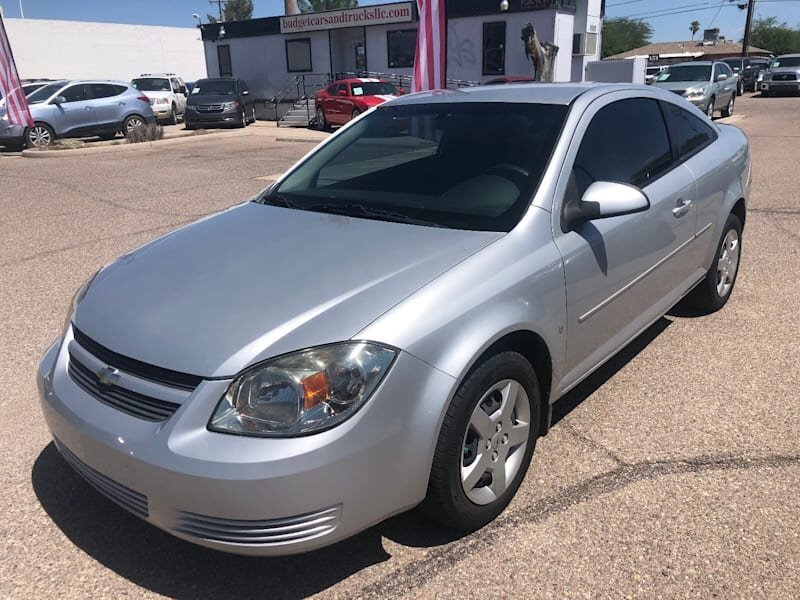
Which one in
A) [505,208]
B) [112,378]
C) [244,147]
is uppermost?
[505,208]

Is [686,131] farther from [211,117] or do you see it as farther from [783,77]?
[783,77]

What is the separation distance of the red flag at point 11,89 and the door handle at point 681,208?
15.8m

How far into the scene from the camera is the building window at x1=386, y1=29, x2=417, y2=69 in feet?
83.7

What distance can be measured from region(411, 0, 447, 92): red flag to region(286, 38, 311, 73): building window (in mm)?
20928

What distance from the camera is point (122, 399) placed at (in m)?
2.34

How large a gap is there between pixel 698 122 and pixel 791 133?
48.8 feet

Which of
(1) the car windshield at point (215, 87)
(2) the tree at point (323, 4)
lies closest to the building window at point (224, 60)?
(1) the car windshield at point (215, 87)

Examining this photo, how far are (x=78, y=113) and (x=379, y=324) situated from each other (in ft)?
61.6

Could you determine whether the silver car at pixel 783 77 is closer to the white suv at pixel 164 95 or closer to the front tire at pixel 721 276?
the white suv at pixel 164 95

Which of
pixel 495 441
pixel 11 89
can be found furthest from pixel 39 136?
pixel 495 441

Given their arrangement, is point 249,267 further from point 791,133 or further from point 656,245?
point 791,133

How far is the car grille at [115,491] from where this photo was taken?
226cm

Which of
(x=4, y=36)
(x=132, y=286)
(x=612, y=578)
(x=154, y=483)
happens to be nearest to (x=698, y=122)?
(x=612, y=578)

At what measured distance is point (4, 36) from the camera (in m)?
15.7
